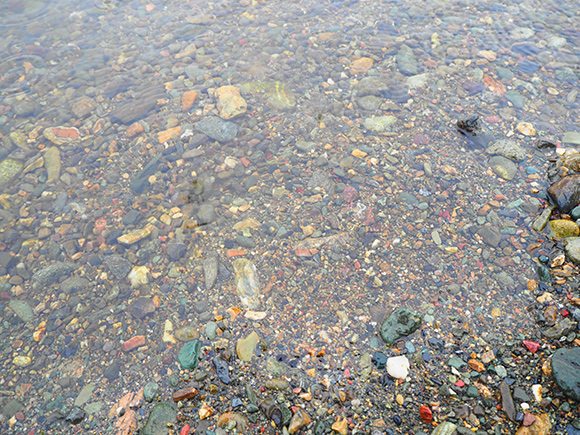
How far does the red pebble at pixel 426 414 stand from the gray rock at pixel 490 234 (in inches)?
83.2

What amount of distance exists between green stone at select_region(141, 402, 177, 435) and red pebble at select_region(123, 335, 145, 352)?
75 cm

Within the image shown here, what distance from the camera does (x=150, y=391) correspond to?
3.31 meters

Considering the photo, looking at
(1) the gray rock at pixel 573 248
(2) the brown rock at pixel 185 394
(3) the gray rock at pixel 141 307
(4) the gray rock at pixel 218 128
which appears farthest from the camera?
(4) the gray rock at pixel 218 128

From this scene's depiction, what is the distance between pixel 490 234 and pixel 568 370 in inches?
66.1

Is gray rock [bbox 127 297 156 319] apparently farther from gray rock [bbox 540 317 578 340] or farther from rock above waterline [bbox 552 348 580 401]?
gray rock [bbox 540 317 578 340]

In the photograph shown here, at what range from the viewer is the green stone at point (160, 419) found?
9.96ft

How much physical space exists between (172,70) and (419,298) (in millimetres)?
6148

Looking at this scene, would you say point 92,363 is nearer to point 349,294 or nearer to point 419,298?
point 349,294

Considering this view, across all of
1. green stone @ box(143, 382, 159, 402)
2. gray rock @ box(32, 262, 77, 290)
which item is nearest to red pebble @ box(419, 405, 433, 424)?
green stone @ box(143, 382, 159, 402)

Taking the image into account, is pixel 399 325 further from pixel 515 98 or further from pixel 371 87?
pixel 515 98

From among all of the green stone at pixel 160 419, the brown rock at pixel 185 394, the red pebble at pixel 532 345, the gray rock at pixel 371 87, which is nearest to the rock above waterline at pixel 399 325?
the red pebble at pixel 532 345

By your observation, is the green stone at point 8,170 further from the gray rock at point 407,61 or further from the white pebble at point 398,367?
the gray rock at point 407,61

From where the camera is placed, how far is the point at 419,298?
12.1 feet

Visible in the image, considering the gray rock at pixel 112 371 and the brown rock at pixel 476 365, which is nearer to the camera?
the brown rock at pixel 476 365
